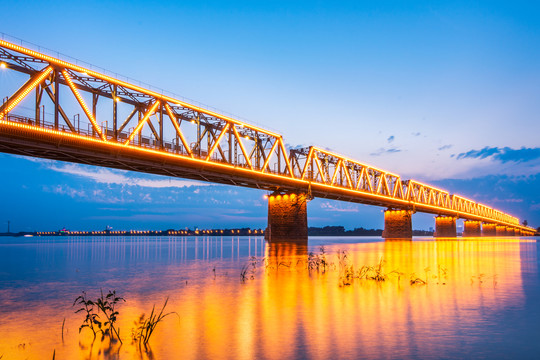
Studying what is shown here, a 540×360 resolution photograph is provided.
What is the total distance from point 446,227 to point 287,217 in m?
107

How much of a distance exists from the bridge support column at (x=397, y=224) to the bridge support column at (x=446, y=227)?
44.6 metres

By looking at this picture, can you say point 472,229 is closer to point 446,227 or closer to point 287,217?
point 446,227

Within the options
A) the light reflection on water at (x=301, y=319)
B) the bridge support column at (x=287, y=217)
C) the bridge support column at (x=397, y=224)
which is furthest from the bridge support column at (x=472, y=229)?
the light reflection on water at (x=301, y=319)

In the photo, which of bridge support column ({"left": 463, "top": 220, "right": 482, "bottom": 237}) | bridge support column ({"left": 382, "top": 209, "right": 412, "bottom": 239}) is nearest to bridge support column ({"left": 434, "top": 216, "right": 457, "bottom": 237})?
bridge support column ({"left": 463, "top": 220, "right": 482, "bottom": 237})

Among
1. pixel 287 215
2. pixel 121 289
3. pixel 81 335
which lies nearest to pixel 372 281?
pixel 121 289

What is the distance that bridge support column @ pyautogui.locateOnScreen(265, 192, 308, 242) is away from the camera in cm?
7200

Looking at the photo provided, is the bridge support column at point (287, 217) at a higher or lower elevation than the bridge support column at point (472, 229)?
higher

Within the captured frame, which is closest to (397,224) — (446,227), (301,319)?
(446,227)

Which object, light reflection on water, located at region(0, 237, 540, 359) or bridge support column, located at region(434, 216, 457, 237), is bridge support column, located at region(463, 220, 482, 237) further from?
light reflection on water, located at region(0, 237, 540, 359)

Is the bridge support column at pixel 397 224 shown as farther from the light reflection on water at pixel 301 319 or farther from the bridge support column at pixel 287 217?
the light reflection on water at pixel 301 319

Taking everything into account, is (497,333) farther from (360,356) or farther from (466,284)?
(466,284)

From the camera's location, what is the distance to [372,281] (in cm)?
1841

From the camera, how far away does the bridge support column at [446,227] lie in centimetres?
15875

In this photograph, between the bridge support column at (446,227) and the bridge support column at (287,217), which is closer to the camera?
the bridge support column at (287,217)
